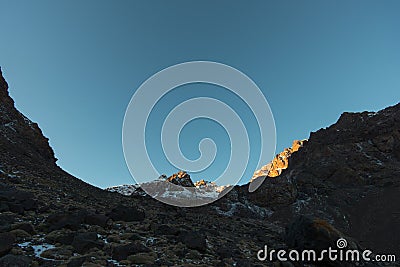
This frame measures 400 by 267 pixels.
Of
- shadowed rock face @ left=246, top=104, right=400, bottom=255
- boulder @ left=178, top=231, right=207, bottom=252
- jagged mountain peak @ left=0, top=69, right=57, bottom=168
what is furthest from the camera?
shadowed rock face @ left=246, top=104, right=400, bottom=255

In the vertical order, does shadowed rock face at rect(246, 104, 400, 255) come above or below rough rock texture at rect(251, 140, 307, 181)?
below

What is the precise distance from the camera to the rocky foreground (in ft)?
44.2

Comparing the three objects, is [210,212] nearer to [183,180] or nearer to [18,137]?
[18,137]

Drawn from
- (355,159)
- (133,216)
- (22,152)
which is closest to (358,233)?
(355,159)

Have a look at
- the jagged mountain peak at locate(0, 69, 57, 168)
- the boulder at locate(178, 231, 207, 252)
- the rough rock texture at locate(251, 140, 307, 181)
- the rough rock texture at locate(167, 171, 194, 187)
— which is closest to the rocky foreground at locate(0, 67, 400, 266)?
the boulder at locate(178, 231, 207, 252)

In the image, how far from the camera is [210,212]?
5572 cm

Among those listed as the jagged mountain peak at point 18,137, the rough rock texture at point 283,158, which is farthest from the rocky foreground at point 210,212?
the rough rock texture at point 283,158

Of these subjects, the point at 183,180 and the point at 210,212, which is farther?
the point at 183,180

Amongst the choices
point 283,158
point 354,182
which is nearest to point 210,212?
point 354,182

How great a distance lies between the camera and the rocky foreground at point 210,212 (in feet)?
44.2

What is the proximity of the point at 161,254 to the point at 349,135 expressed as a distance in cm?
10075

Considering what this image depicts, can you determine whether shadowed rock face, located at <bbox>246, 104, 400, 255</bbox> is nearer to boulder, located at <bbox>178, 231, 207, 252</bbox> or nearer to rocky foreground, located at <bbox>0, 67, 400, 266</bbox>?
rocky foreground, located at <bbox>0, 67, 400, 266</bbox>

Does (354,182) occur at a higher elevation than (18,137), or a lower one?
higher

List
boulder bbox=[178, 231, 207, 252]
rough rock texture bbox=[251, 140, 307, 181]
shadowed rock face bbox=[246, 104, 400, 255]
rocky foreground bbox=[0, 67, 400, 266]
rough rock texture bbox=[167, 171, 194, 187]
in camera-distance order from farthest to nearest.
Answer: rough rock texture bbox=[251, 140, 307, 181], rough rock texture bbox=[167, 171, 194, 187], shadowed rock face bbox=[246, 104, 400, 255], boulder bbox=[178, 231, 207, 252], rocky foreground bbox=[0, 67, 400, 266]
